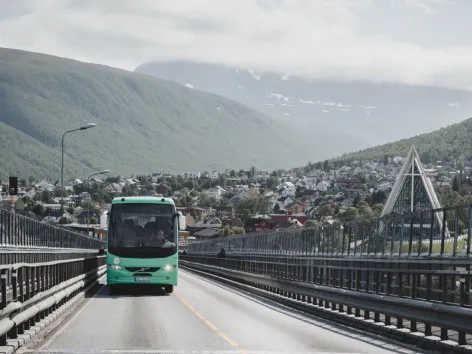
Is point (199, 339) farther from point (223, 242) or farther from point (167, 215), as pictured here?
point (223, 242)

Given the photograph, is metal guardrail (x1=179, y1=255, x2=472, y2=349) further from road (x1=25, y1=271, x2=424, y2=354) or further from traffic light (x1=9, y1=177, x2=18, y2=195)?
traffic light (x1=9, y1=177, x2=18, y2=195)

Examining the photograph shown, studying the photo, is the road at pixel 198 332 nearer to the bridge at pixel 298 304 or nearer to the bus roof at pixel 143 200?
the bridge at pixel 298 304

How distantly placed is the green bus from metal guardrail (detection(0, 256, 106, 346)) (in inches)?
253

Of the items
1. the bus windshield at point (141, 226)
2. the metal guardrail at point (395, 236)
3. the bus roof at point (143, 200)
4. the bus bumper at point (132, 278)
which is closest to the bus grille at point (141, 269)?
the bus bumper at point (132, 278)

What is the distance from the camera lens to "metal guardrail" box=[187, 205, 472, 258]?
2580 centimetres

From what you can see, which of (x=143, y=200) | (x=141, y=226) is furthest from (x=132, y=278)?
(x=143, y=200)

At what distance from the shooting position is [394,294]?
2300 cm

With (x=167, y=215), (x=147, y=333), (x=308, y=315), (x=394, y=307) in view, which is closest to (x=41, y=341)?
(x=147, y=333)

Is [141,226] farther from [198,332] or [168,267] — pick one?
[198,332]

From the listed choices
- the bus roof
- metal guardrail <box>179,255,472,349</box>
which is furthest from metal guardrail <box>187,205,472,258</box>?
the bus roof

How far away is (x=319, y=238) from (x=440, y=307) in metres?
24.1

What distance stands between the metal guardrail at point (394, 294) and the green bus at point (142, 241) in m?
3.96

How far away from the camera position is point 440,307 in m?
17.8

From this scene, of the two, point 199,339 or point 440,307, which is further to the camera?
point 199,339
